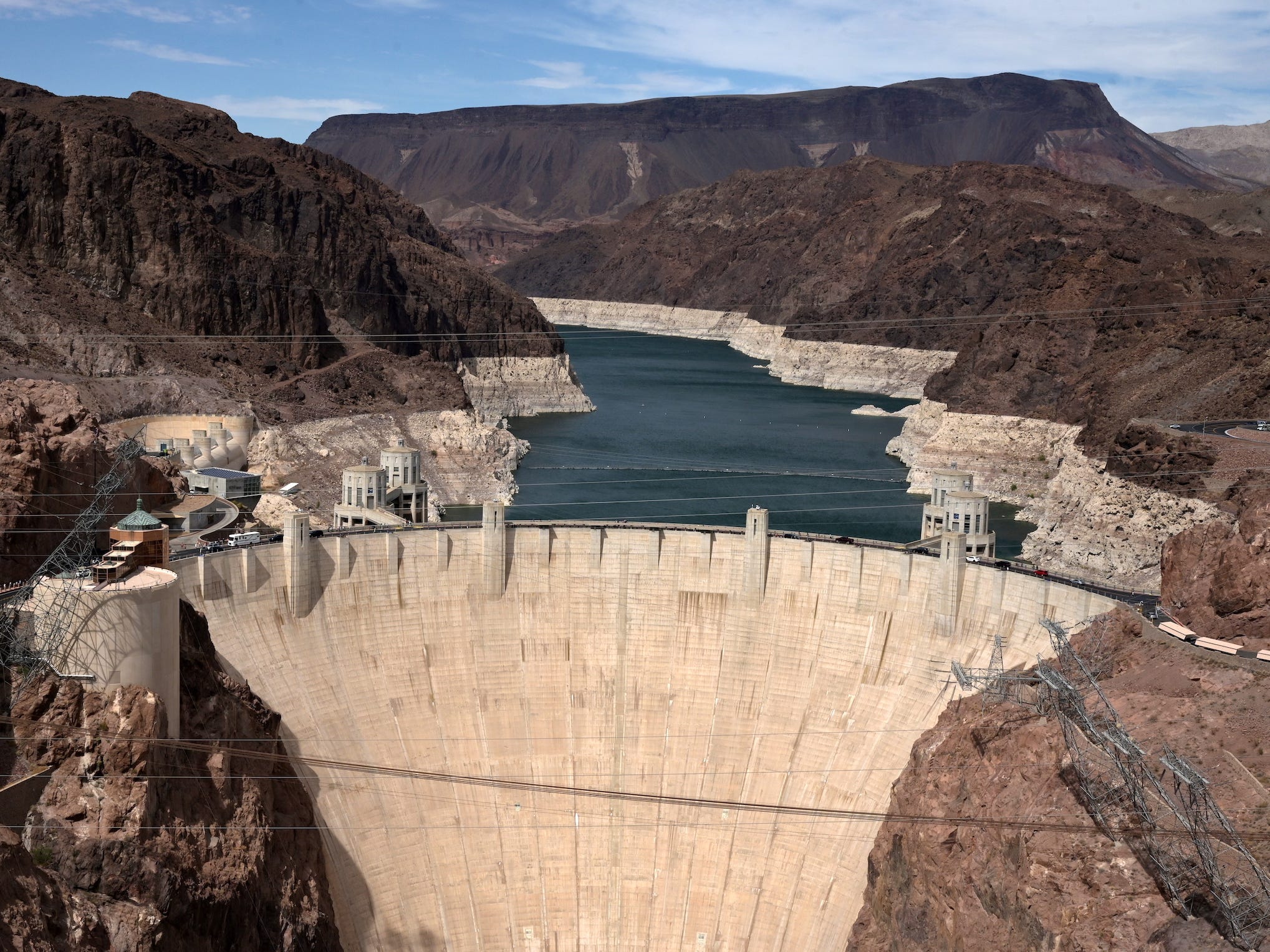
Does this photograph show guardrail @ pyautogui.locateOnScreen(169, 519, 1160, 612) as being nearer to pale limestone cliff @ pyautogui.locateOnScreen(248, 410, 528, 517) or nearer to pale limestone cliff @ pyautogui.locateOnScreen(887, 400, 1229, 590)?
pale limestone cliff @ pyautogui.locateOnScreen(887, 400, 1229, 590)

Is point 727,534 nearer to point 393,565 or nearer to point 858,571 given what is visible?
point 858,571

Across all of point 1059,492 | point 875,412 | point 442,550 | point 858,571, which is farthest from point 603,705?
point 875,412

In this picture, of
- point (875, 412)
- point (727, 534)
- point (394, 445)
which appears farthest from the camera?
point (875, 412)

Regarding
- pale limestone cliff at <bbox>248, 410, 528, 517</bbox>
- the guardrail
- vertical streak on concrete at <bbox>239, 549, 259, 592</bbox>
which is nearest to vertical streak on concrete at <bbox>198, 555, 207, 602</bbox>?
the guardrail

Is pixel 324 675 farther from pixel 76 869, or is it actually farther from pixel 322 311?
pixel 322 311

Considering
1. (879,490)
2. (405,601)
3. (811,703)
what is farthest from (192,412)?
(811,703)

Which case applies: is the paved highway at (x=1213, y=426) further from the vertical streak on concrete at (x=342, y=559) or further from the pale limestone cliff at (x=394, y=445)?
the vertical streak on concrete at (x=342, y=559)

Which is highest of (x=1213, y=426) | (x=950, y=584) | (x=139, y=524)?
(x=139, y=524)
